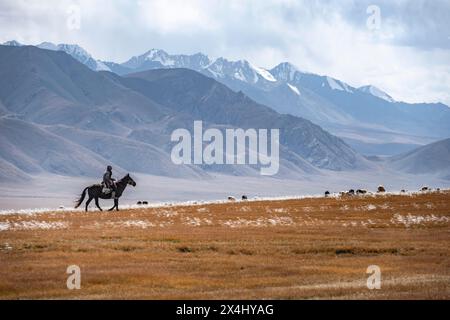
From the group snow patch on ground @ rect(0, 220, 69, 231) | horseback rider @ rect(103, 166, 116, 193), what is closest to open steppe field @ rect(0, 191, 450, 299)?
snow patch on ground @ rect(0, 220, 69, 231)

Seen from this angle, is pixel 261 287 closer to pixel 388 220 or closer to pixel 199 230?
pixel 199 230

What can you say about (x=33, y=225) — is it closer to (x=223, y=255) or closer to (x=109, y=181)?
(x=109, y=181)

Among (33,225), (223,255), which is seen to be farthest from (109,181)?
(223,255)

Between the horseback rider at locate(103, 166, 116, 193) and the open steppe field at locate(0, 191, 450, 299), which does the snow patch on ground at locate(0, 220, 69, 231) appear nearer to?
the open steppe field at locate(0, 191, 450, 299)

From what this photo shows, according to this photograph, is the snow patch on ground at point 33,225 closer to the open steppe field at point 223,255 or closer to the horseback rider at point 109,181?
the open steppe field at point 223,255

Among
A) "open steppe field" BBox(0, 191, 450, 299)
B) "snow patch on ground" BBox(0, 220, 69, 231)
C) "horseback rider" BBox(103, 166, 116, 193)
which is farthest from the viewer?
"horseback rider" BBox(103, 166, 116, 193)

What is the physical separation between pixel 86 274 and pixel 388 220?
4107cm

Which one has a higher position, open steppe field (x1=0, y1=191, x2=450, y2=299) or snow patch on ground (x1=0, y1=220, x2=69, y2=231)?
snow patch on ground (x1=0, y1=220, x2=69, y2=231)

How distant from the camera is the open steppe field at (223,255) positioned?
2909cm

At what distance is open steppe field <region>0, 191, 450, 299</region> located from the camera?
29094 mm

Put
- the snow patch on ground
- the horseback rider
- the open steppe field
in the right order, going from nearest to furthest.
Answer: the open steppe field, the snow patch on ground, the horseback rider

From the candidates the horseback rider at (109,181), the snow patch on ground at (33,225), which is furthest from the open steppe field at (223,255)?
the horseback rider at (109,181)
